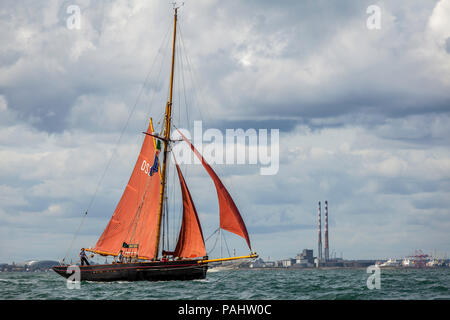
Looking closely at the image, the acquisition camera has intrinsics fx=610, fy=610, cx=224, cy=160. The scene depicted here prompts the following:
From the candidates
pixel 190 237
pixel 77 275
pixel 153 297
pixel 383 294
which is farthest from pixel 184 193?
pixel 383 294

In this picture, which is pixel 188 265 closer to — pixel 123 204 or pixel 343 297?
pixel 123 204

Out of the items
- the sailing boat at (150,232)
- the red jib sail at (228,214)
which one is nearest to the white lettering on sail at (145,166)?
the sailing boat at (150,232)

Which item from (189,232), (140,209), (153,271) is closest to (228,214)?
(189,232)

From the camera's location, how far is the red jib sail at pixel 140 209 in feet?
210

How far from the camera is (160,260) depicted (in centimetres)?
6266

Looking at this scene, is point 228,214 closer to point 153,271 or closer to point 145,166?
point 153,271

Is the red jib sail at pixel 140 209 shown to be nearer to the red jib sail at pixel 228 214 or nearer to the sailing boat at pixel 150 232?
the sailing boat at pixel 150 232

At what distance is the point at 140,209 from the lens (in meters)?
64.1

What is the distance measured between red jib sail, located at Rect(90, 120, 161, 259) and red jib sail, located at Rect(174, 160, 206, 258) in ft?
11.9

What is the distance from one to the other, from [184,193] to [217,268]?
8.92 meters

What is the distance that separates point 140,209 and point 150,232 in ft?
8.63

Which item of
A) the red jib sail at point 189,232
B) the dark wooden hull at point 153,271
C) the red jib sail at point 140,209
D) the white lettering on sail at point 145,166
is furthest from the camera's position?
the white lettering on sail at point 145,166

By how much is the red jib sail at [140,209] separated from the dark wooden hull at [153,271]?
3.26m

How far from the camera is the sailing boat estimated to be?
198ft
